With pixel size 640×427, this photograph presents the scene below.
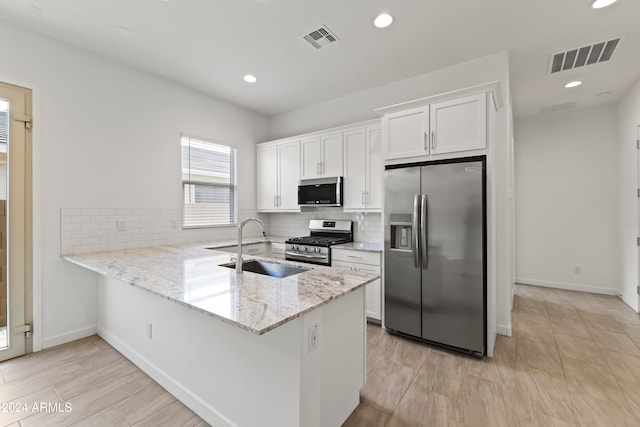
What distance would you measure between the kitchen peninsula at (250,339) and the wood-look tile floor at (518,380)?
38 cm

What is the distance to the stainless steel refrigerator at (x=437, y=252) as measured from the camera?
2488 mm

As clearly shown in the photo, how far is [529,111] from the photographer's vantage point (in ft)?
15.1

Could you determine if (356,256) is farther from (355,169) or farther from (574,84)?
(574,84)

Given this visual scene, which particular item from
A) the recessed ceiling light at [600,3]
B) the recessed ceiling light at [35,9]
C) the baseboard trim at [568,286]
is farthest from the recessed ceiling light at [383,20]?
the baseboard trim at [568,286]

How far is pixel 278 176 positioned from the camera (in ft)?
14.8

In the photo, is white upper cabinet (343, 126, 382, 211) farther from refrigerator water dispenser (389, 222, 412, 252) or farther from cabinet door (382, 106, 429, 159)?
refrigerator water dispenser (389, 222, 412, 252)

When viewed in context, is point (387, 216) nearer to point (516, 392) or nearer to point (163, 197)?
point (516, 392)

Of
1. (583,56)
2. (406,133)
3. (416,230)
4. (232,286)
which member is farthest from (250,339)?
(583,56)

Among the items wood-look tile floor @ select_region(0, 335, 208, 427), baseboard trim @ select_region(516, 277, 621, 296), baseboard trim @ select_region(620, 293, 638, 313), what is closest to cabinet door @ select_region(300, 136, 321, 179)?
wood-look tile floor @ select_region(0, 335, 208, 427)

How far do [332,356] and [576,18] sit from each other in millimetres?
3386

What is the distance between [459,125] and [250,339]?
2.53 m

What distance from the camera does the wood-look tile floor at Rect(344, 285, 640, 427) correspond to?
179 centimetres

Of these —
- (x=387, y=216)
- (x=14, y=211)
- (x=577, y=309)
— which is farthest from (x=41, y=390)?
(x=577, y=309)

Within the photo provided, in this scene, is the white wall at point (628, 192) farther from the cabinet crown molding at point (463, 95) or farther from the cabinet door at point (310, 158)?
the cabinet door at point (310, 158)
